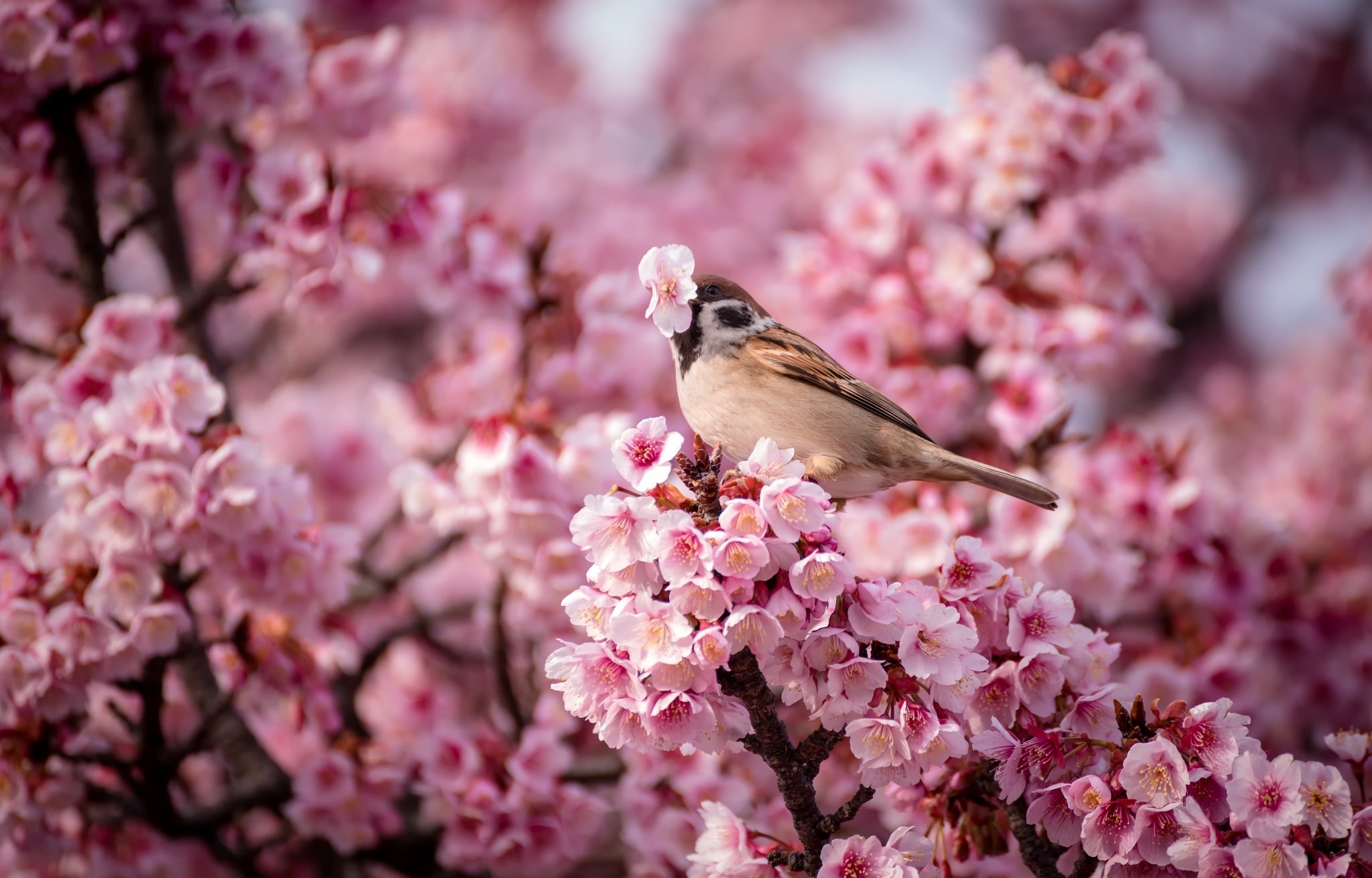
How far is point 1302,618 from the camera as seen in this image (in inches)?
167

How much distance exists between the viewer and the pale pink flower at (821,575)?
6.41 feet

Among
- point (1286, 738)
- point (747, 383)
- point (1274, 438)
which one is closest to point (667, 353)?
point (747, 383)

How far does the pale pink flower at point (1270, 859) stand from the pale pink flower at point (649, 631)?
3.61 ft

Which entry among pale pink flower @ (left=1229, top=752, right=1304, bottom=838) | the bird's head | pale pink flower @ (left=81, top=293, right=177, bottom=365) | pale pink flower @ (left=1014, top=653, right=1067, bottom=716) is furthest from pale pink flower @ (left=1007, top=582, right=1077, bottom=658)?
pale pink flower @ (left=81, top=293, right=177, bottom=365)

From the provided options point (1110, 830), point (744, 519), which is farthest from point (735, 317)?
point (1110, 830)

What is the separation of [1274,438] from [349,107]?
250 inches

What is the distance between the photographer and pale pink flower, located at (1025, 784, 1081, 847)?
2.20 meters

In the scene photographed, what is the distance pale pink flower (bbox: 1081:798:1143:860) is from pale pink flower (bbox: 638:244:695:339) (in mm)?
1296

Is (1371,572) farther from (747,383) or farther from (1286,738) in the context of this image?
(747,383)

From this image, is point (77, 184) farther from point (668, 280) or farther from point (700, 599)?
point (700, 599)

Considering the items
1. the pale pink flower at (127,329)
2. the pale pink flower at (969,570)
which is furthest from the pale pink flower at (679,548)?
the pale pink flower at (127,329)

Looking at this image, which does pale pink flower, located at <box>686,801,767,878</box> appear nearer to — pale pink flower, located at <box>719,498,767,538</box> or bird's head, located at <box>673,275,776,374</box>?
pale pink flower, located at <box>719,498,767,538</box>

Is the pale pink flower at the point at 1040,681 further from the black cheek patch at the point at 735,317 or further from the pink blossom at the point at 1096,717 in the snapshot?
the black cheek patch at the point at 735,317

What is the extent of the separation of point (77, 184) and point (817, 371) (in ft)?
8.48
